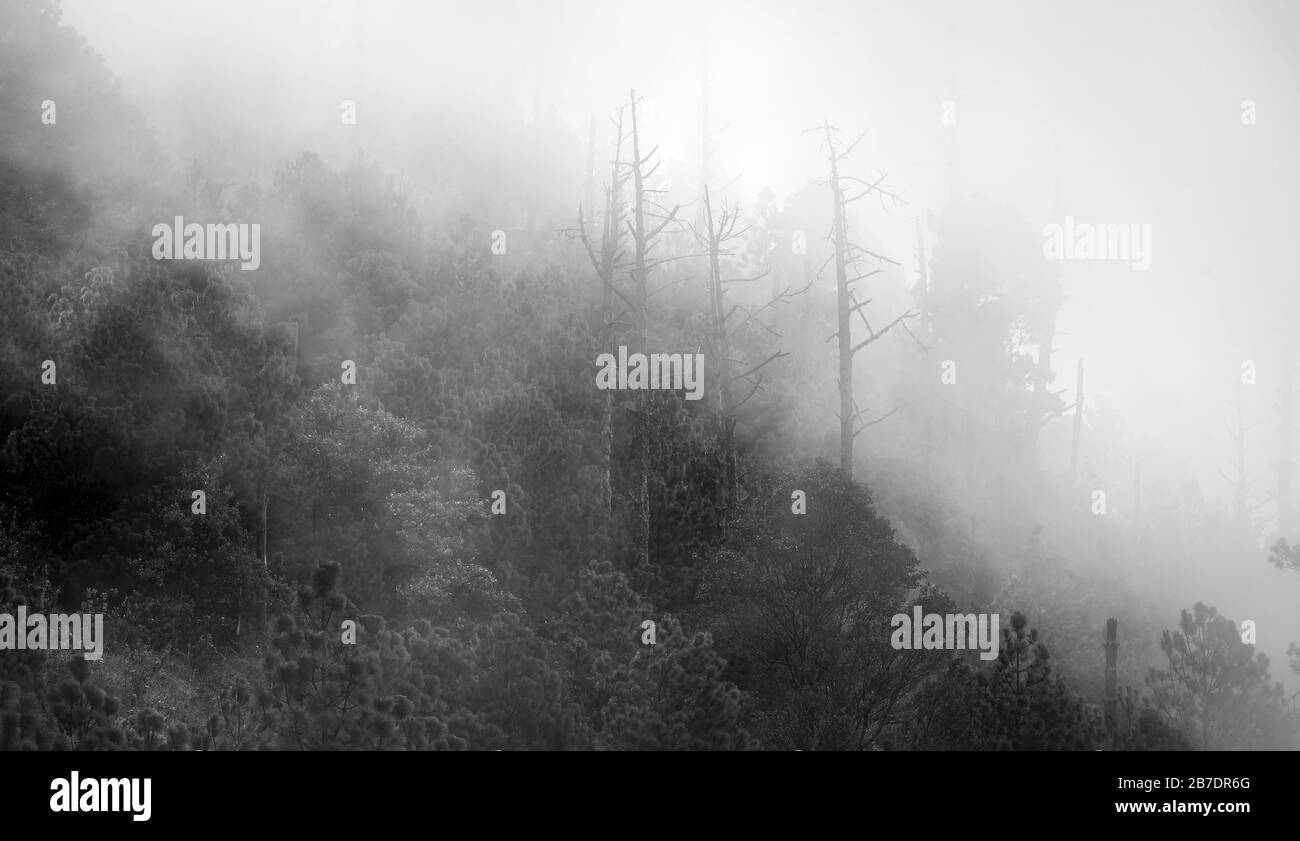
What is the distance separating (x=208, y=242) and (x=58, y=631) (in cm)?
866

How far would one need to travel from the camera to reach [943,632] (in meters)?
14.9

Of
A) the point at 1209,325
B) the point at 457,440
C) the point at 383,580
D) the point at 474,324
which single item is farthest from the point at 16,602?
the point at 1209,325

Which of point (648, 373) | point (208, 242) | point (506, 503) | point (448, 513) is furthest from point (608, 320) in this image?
point (208, 242)

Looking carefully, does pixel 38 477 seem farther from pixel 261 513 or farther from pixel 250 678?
pixel 250 678

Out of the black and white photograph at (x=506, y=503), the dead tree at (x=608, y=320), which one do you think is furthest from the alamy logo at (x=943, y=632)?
the dead tree at (x=608, y=320)

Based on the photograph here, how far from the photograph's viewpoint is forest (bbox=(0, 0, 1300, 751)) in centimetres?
1193

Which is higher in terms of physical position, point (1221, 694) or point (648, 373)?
→ point (648, 373)

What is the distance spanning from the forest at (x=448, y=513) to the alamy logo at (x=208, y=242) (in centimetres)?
7

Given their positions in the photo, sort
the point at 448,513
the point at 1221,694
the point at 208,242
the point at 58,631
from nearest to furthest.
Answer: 1. the point at 58,631
2. the point at 1221,694
3. the point at 448,513
4. the point at 208,242
